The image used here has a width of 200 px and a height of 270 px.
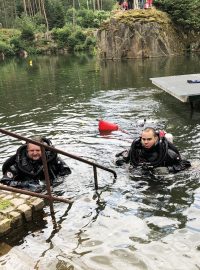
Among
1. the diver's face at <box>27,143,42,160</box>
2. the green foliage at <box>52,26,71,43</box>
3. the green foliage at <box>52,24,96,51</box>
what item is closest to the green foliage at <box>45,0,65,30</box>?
the green foliage at <box>52,24,96,51</box>

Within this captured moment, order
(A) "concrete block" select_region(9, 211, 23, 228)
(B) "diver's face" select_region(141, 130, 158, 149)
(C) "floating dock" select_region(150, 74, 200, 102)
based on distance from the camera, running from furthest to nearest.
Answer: (C) "floating dock" select_region(150, 74, 200, 102), (B) "diver's face" select_region(141, 130, 158, 149), (A) "concrete block" select_region(9, 211, 23, 228)

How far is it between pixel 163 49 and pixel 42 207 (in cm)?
3261

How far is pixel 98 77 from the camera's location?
24.1 meters

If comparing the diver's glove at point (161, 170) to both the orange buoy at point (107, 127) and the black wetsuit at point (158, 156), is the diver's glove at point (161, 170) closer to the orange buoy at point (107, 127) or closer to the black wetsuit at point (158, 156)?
the black wetsuit at point (158, 156)

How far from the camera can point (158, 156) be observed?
7.26 m

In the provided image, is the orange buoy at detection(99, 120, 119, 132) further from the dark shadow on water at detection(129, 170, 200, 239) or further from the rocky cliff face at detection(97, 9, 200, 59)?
the rocky cliff face at detection(97, 9, 200, 59)

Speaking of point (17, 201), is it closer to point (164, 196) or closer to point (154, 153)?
point (164, 196)

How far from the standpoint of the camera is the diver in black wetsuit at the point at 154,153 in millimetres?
7125

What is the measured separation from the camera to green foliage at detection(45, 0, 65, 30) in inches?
2607

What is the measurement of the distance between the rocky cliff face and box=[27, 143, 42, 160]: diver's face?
98.1 feet

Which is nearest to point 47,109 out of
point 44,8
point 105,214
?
point 105,214

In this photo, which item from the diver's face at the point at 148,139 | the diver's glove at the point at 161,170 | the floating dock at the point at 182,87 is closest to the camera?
the diver's face at the point at 148,139

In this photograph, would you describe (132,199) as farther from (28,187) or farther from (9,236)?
(9,236)

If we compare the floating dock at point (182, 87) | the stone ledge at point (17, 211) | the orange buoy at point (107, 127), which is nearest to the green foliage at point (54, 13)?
the floating dock at point (182, 87)
